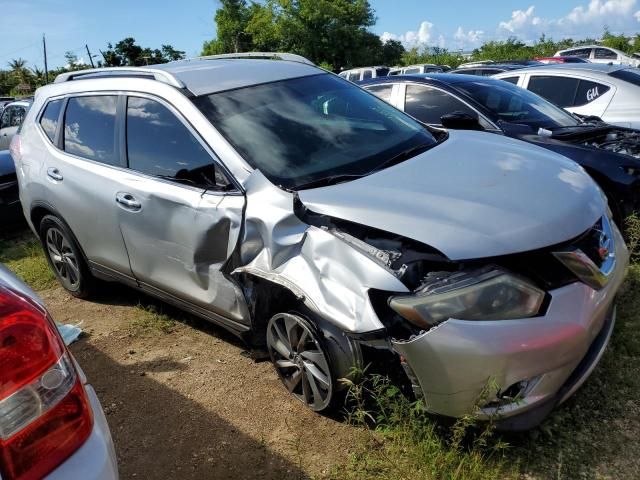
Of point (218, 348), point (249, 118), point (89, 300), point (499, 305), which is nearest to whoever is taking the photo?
point (499, 305)

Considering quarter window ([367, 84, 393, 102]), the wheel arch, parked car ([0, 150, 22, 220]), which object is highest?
quarter window ([367, 84, 393, 102])

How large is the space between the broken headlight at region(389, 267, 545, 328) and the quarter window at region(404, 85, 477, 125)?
3.55 metres

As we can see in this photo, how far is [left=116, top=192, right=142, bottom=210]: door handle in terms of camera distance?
329cm

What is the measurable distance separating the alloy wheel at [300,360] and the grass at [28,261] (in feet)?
10.5

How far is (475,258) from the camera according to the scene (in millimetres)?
2176

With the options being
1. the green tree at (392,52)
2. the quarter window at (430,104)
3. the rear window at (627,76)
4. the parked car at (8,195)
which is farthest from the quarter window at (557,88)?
the green tree at (392,52)

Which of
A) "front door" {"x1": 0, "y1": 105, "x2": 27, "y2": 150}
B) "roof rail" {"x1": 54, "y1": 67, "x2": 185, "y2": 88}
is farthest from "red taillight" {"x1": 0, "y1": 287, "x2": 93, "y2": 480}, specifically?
"front door" {"x1": 0, "y1": 105, "x2": 27, "y2": 150}

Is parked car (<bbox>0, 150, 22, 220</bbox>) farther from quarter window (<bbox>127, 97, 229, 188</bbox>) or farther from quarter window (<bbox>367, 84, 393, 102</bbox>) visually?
quarter window (<bbox>367, 84, 393, 102</bbox>)

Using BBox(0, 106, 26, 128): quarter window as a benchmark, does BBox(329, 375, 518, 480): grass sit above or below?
above

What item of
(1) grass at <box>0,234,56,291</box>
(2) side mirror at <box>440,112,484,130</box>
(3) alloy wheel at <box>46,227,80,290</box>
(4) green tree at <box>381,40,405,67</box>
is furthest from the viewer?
(4) green tree at <box>381,40,405,67</box>

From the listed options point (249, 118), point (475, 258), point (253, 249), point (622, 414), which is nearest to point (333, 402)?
point (253, 249)

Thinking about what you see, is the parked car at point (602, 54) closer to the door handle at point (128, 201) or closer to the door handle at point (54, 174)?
the door handle at point (54, 174)

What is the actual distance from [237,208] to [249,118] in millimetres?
655

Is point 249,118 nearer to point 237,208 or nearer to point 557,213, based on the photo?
point 237,208
